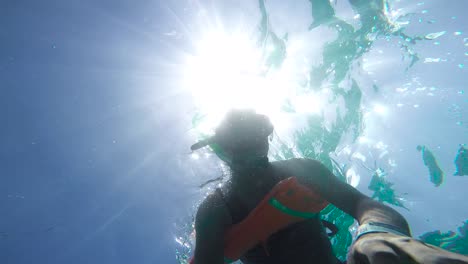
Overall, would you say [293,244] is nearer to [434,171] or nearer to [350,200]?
[350,200]

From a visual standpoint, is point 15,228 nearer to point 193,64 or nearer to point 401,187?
point 193,64

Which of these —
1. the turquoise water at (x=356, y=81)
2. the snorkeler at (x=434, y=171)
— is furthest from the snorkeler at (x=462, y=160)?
the snorkeler at (x=434, y=171)

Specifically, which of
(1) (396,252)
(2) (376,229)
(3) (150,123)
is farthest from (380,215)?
(3) (150,123)

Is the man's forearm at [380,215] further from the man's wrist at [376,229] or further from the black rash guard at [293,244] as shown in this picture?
the black rash guard at [293,244]

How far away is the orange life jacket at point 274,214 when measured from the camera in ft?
8.39

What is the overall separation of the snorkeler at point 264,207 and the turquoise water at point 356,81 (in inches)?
260

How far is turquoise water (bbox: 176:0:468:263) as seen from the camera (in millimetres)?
11273

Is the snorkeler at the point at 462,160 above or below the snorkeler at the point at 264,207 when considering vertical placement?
below

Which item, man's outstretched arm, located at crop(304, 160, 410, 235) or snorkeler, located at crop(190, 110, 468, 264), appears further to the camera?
snorkeler, located at crop(190, 110, 468, 264)

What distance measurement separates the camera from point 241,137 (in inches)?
120

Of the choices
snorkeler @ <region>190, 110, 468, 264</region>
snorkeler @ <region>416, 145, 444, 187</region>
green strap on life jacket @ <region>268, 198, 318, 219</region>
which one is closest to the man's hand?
snorkeler @ <region>190, 110, 468, 264</region>

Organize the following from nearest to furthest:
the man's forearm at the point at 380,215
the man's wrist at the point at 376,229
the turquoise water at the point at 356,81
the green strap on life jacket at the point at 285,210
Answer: the man's wrist at the point at 376,229, the man's forearm at the point at 380,215, the green strap on life jacket at the point at 285,210, the turquoise water at the point at 356,81

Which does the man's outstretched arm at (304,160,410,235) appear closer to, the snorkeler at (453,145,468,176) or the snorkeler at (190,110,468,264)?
the snorkeler at (190,110,468,264)

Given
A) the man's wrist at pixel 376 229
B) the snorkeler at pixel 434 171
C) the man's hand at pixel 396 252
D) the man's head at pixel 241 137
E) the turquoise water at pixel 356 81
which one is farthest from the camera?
the snorkeler at pixel 434 171
